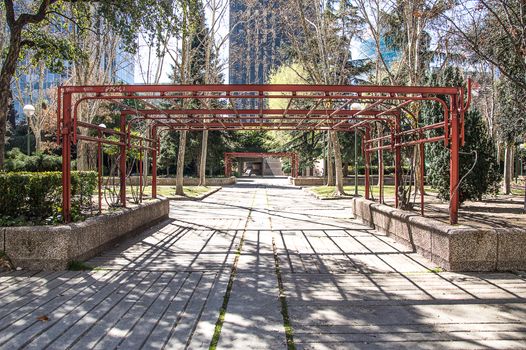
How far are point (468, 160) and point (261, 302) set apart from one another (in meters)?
9.62

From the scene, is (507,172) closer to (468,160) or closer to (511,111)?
(511,111)

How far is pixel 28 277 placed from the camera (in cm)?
586

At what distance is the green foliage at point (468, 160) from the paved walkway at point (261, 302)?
5760 mm

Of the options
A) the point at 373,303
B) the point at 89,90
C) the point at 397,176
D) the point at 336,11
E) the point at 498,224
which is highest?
the point at 336,11

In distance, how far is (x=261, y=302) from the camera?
488 cm

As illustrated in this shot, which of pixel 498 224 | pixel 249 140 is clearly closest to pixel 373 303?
pixel 498 224

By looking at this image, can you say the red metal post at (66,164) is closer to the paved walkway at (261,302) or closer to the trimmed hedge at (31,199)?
the trimmed hedge at (31,199)

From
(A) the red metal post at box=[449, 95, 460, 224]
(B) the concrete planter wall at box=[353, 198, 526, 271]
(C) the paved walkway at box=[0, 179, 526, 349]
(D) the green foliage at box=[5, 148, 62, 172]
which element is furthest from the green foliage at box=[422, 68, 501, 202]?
(D) the green foliage at box=[5, 148, 62, 172]

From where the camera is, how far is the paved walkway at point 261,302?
3.85m

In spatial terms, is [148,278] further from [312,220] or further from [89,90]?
[312,220]

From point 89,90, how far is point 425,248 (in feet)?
18.9

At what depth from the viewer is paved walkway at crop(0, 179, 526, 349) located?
385 cm

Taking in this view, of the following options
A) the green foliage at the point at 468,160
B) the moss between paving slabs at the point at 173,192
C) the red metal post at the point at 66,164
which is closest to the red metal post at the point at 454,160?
the red metal post at the point at 66,164

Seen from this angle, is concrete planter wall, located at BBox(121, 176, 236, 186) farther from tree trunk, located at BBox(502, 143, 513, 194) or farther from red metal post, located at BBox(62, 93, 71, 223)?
red metal post, located at BBox(62, 93, 71, 223)
